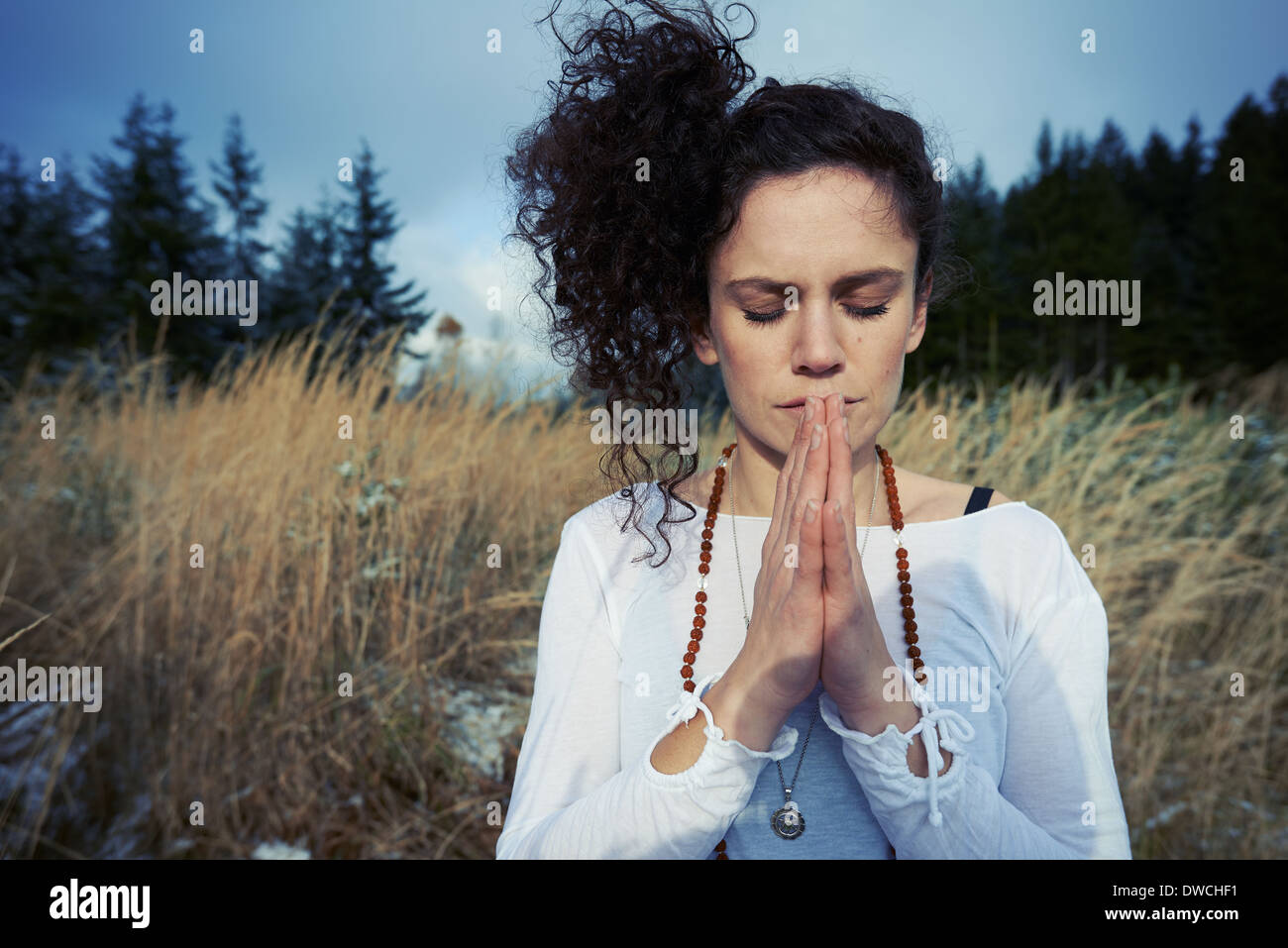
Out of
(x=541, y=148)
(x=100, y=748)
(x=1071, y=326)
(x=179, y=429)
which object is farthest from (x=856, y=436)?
(x=1071, y=326)

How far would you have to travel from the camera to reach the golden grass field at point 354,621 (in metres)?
2.88

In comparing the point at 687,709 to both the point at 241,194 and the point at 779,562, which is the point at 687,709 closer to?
the point at 779,562

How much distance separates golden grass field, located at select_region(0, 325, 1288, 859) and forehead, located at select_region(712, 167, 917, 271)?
2.42ft

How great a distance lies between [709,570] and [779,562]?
0.39 metres

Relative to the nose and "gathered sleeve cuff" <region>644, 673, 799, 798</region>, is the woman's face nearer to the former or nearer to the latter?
the nose

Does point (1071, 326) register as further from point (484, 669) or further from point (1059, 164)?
point (484, 669)

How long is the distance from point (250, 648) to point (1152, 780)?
363 centimetres

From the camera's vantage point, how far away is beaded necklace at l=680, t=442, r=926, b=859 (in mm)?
1271

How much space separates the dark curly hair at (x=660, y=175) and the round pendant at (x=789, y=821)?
18.5 inches

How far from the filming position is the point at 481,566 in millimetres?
3531

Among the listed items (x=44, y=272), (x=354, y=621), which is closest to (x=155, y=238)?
(x=44, y=272)

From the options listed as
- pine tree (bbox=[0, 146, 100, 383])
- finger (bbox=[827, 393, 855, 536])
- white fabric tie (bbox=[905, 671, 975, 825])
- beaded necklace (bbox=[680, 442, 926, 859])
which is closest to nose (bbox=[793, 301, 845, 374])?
finger (bbox=[827, 393, 855, 536])

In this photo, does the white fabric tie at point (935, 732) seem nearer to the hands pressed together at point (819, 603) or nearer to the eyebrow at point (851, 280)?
the hands pressed together at point (819, 603)

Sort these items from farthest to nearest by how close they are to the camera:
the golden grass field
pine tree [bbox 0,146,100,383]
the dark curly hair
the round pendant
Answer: pine tree [bbox 0,146,100,383] < the golden grass field < the dark curly hair < the round pendant
